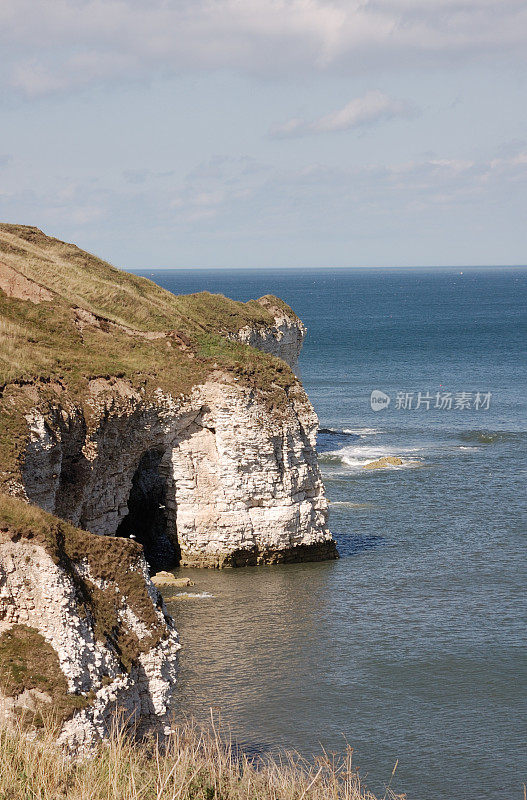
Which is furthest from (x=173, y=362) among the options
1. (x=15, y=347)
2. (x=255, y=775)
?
(x=255, y=775)

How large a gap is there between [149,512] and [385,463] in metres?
20.3

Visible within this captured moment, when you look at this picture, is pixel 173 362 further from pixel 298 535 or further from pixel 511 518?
pixel 511 518

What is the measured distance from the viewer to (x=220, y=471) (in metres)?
41.6

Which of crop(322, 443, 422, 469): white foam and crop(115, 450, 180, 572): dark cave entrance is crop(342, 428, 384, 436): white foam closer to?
crop(322, 443, 422, 469): white foam

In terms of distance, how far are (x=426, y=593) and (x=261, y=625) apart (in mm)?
7672

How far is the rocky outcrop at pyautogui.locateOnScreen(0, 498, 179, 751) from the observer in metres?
20.3

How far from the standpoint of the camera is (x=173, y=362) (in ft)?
141

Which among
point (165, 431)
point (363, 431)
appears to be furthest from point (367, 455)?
point (165, 431)

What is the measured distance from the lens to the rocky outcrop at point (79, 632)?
20.3 m

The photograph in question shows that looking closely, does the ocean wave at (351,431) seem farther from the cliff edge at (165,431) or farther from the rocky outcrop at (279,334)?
the cliff edge at (165,431)

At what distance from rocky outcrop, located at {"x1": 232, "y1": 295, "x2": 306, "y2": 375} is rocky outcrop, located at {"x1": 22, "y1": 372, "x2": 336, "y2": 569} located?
20835 mm

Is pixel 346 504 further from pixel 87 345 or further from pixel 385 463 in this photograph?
pixel 87 345

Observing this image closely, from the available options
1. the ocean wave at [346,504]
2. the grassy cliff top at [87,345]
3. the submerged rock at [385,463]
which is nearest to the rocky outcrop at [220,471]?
the grassy cliff top at [87,345]

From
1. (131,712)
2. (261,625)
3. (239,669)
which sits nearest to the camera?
(131,712)
